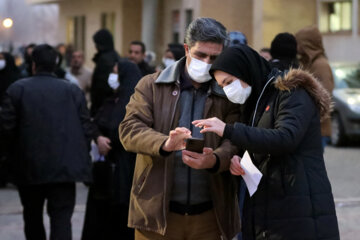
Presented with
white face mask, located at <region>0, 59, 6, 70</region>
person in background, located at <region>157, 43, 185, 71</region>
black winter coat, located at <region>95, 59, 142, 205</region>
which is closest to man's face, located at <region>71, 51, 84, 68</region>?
person in background, located at <region>157, 43, 185, 71</region>

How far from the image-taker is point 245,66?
14.4ft

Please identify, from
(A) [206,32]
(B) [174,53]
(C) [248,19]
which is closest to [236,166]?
(A) [206,32]

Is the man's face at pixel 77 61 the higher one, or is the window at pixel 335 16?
the window at pixel 335 16

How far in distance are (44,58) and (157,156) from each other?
103 inches

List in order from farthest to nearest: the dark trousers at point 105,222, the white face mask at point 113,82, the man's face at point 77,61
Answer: the man's face at point 77,61 → the white face mask at point 113,82 → the dark trousers at point 105,222

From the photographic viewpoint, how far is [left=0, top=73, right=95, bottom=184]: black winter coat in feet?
22.1

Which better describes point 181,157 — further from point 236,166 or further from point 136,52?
point 136,52

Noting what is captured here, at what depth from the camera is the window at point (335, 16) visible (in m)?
26.8

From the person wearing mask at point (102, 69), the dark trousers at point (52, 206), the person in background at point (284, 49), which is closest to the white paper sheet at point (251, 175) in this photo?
the dark trousers at point (52, 206)

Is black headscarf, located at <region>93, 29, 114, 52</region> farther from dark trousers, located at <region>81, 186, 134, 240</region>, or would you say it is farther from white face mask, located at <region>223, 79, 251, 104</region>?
white face mask, located at <region>223, 79, 251, 104</region>

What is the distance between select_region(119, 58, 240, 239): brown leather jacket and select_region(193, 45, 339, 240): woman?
11.0 inches

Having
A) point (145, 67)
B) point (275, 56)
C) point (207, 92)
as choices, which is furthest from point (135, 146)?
point (145, 67)

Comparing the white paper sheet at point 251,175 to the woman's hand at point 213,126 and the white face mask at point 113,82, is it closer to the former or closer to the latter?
the woman's hand at point 213,126

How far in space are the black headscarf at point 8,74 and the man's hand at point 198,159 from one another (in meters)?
8.15
